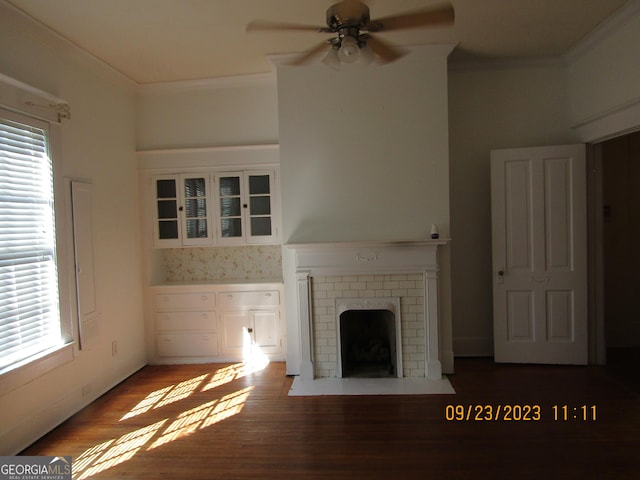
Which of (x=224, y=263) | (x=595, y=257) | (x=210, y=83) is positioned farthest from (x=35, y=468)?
(x=595, y=257)

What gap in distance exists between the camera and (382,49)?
2.17 metres

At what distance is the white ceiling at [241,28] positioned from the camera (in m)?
2.60

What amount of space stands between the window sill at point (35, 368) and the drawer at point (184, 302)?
1.14 metres

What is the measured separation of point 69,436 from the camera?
8.66ft

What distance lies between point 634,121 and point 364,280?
243 centimetres

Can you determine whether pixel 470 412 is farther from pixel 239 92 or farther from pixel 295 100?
pixel 239 92

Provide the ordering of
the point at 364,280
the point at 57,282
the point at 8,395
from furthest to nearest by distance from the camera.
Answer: the point at 364,280 → the point at 57,282 → the point at 8,395

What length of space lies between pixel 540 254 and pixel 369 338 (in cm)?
183

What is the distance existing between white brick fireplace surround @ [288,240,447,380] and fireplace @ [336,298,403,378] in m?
0.04

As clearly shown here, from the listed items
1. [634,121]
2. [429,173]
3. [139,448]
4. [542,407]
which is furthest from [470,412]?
[634,121]

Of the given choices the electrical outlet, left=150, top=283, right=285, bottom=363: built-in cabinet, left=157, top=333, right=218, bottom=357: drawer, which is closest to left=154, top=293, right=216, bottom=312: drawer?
left=150, top=283, right=285, bottom=363: built-in cabinet

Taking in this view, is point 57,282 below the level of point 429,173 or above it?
below

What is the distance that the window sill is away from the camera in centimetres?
Answer: 232
